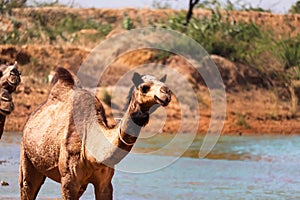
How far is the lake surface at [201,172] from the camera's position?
497 inches

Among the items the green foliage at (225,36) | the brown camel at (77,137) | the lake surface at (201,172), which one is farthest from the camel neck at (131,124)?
the green foliage at (225,36)

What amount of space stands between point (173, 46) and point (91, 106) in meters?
17.5

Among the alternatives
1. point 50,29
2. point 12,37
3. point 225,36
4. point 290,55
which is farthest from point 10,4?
point 290,55

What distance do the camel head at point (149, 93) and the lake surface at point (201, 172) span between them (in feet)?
8.42

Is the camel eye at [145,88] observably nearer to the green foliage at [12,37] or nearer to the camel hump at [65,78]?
the camel hump at [65,78]

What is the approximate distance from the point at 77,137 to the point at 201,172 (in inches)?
286

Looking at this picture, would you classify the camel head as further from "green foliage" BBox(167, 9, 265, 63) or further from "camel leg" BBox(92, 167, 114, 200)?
"green foliage" BBox(167, 9, 265, 63)

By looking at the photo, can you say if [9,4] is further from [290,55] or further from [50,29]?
[290,55]

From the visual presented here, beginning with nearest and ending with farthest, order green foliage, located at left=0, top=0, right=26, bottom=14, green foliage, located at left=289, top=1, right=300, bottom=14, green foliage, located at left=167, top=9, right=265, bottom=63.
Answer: green foliage, located at left=167, top=9, right=265, bottom=63
green foliage, located at left=0, top=0, right=26, bottom=14
green foliage, located at left=289, top=1, right=300, bottom=14

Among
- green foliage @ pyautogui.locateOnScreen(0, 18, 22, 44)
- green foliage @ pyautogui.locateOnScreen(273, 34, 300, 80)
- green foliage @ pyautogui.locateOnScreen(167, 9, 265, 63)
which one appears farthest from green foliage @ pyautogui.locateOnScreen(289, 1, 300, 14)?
green foliage @ pyautogui.locateOnScreen(0, 18, 22, 44)

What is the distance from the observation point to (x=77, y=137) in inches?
326

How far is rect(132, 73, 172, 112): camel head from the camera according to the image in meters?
6.71

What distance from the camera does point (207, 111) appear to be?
912 inches

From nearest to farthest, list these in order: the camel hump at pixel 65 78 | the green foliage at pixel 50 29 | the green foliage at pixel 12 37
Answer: the camel hump at pixel 65 78 < the green foliage at pixel 12 37 < the green foliage at pixel 50 29
